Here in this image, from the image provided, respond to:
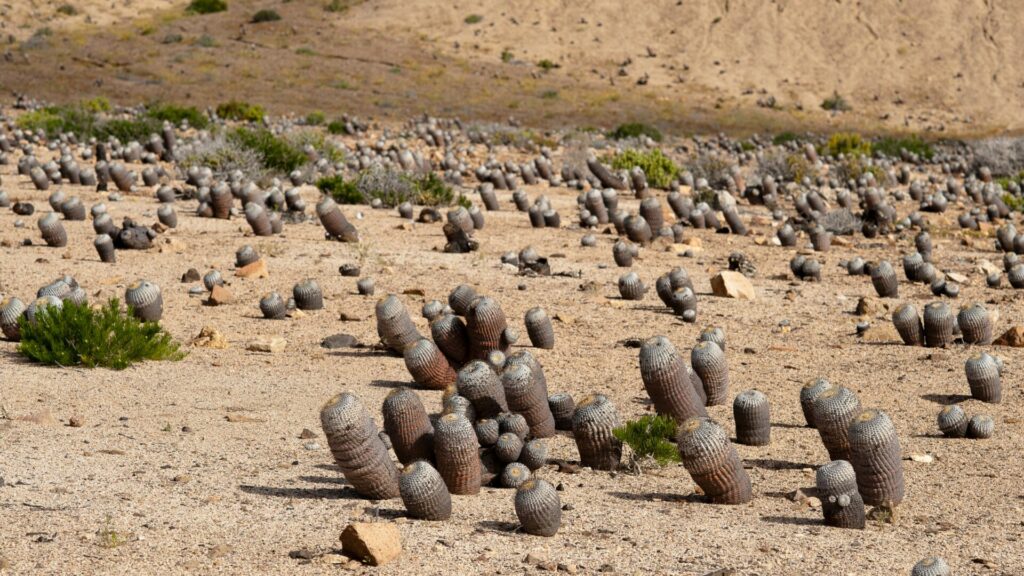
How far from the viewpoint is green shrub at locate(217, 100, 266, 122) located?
31438 millimetres

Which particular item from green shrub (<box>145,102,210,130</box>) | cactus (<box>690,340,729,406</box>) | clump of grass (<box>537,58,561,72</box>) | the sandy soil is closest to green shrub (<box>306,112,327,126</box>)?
green shrub (<box>145,102,210,130</box>)

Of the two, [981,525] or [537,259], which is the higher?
[981,525]

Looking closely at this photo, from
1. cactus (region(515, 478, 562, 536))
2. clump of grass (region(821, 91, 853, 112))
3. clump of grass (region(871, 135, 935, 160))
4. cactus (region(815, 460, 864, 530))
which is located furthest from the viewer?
clump of grass (region(821, 91, 853, 112))

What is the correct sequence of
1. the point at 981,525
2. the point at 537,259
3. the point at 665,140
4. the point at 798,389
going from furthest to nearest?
the point at 665,140, the point at 537,259, the point at 798,389, the point at 981,525

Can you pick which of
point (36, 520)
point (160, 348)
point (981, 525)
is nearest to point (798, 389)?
point (981, 525)

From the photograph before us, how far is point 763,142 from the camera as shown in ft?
109

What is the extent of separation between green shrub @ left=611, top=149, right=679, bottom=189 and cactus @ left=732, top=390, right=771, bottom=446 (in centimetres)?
1414

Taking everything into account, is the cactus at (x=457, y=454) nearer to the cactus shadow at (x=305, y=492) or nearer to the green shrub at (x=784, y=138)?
the cactus shadow at (x=305, y=492)

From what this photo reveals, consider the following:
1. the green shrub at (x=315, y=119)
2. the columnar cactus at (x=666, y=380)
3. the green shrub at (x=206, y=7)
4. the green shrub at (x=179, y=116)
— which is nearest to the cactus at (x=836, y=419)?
the columnar cactus at (x=666, y=380)

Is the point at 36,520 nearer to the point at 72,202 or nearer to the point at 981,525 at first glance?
the point at 981,525

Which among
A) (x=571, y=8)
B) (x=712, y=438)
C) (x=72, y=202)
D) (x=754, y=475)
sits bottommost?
(x=571, y=8)

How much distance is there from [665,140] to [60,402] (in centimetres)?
2650

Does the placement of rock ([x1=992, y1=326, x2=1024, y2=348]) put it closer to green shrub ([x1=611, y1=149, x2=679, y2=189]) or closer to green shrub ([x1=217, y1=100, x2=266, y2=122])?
green shrub ([x1=611, y1=149, x2=679, y2=189])

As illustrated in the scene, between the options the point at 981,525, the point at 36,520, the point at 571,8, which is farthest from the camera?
the point at 571,8
